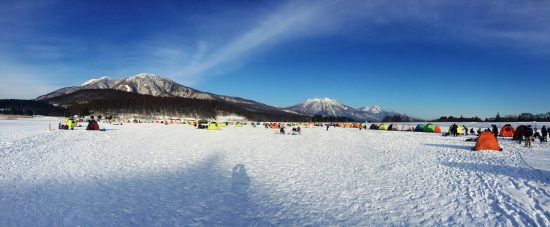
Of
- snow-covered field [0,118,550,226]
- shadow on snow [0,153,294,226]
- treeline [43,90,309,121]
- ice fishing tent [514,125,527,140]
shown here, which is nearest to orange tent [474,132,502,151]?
snow-covered field [0,118,550,226]

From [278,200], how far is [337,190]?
190 cm

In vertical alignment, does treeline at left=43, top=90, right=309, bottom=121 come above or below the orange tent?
above

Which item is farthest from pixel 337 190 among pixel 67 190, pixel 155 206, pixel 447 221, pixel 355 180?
pixel 67 190

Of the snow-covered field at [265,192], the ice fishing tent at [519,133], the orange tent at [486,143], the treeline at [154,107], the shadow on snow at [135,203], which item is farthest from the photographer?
the treeline at [154,107]

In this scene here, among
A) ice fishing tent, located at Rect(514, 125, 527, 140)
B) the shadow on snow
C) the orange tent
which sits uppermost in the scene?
ice fishing tent, located at Rect(514, 125, 527, 140)

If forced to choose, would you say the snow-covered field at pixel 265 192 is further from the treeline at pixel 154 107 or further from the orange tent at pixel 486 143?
the treeline at pixel 154 107

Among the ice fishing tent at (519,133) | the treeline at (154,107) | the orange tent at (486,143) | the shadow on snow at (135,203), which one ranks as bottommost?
the shadow on snow at (135,203)

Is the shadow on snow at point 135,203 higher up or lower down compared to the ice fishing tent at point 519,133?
lower down

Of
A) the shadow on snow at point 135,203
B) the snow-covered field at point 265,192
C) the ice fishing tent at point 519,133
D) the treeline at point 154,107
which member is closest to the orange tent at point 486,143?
the snow-covered field at point 265,192

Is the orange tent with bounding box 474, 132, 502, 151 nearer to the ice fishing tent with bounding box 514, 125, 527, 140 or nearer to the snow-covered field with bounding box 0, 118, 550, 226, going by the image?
the snow-covered field with bounding box 0, 118, 550, 226

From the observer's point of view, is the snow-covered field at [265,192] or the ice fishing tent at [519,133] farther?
the ice fishing tent at [519,133]

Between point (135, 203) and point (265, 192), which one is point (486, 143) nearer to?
point (265, 192)

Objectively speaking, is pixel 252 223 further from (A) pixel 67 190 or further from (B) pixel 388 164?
(B) pixel 388 164

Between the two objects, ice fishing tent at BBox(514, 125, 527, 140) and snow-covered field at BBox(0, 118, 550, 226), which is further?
ice fishing tent at BBox(514, 125, 527, 140)
